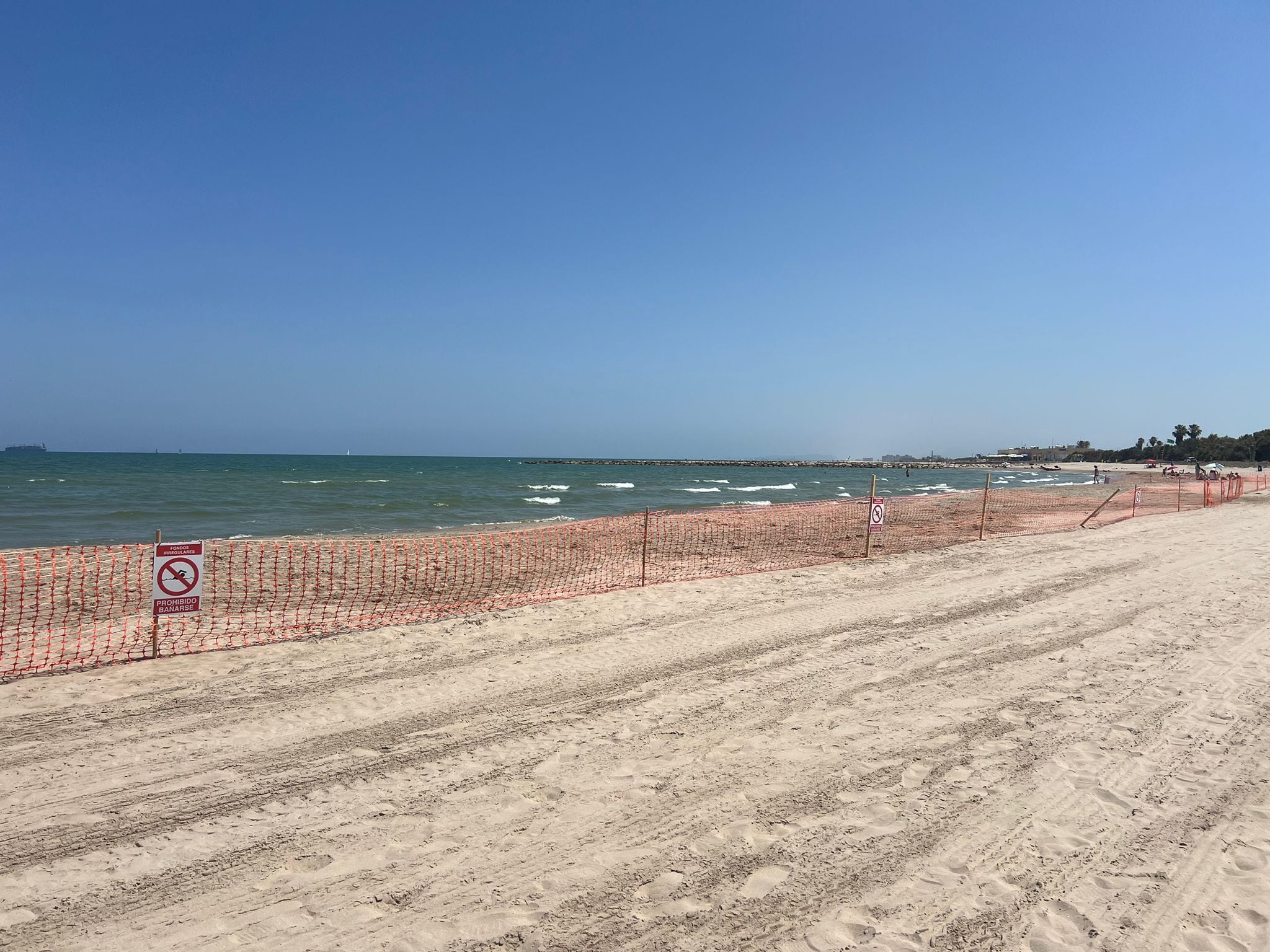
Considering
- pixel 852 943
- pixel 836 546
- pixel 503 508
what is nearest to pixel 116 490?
pixel 503 508

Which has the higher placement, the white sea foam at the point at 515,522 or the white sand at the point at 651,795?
the white sand at the point at 651,795

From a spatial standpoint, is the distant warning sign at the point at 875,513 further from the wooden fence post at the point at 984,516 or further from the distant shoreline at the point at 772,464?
the distant shoreline at the point at 772,464

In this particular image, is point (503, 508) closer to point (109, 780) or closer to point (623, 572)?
point (623, 572)

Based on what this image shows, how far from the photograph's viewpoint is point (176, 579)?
22.6 feet

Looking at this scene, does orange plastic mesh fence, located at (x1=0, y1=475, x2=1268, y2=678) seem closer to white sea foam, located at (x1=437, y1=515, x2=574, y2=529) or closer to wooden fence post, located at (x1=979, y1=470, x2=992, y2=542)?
wooden fence post, located at (x1=979, y1=470, x2=992, y2=542)

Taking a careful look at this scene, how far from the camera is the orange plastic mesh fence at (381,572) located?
787cm

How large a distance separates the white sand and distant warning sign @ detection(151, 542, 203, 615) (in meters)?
0.67

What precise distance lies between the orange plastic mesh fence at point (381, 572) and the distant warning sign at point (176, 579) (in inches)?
20.4

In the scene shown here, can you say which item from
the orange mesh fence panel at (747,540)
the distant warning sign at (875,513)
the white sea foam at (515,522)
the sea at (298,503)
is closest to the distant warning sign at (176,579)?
the orange mesh fence panel at (747,540)

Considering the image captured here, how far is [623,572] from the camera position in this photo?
12.3 meters

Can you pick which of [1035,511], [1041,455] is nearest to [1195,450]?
[1041,455]

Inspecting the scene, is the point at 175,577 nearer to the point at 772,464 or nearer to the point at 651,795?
the point at 651,795

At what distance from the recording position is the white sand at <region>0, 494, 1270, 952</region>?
304cm

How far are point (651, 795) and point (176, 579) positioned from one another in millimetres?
5669
